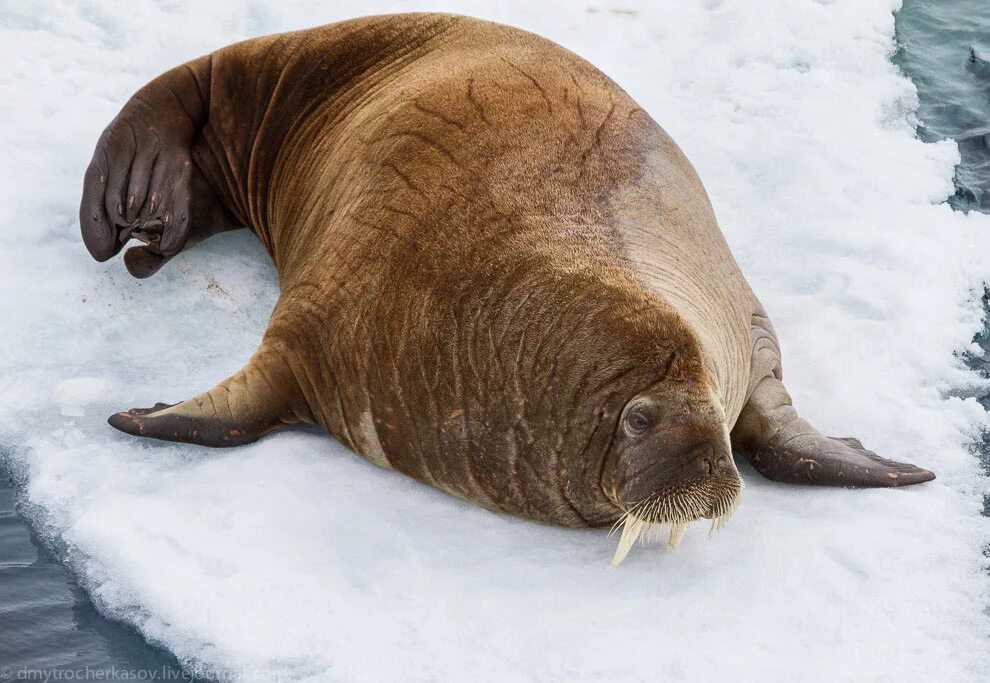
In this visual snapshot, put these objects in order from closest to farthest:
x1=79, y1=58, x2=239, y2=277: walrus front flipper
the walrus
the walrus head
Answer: the walrus head < the walrus < x1=79, y1=58, x2=239, y2=277: walrus front flipper

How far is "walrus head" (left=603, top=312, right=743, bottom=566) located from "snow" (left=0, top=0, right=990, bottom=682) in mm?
326

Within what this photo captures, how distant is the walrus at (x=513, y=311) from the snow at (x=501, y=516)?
0.50ft

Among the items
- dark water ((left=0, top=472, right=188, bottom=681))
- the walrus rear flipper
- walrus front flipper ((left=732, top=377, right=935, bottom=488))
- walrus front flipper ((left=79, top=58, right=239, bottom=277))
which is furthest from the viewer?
walrus front flipper ((left=79, top=58, right=239, bottom=277))

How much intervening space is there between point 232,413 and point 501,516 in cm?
106

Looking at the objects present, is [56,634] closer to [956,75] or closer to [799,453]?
[799,453]

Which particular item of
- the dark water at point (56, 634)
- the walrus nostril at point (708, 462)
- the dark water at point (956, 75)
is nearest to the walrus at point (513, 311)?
the walrus nostril at point (708, 462)

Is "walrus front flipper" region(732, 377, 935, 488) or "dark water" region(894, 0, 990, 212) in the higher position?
"dark water" region(894, 0, 990, 212)

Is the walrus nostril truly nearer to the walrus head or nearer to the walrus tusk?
the walrus head

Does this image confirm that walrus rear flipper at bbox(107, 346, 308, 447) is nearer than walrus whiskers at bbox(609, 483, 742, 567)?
No

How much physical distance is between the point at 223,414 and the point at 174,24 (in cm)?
348

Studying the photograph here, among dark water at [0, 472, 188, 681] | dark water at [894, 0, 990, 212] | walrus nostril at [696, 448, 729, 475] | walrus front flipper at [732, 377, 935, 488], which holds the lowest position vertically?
dark water at [0, 472, 188, 681]

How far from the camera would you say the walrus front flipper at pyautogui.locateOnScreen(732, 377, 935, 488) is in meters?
3.92

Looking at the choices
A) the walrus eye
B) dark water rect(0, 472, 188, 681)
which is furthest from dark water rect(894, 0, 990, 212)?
dark water rect(0, 472, 188, 681)

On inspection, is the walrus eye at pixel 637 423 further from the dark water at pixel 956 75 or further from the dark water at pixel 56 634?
the dark water at pixel 956 75
